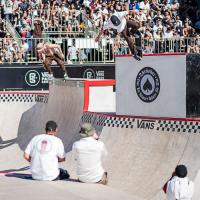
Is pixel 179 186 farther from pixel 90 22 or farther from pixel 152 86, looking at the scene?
pixel 90 22

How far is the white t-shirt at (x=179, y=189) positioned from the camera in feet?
29.3

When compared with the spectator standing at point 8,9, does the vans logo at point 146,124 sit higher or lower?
lower

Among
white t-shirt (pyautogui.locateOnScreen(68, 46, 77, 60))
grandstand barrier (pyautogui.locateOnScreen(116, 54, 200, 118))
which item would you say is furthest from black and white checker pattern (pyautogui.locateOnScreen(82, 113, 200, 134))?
white t-shirt (pyautogui.locateOnScreen(68, 46, 77, 60))

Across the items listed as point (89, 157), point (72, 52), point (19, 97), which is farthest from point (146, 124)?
point (72, 52)

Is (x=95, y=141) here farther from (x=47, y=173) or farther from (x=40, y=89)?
(x=40, y=89)

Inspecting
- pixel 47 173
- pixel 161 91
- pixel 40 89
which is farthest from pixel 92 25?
pixel 47 173

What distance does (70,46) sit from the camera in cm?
2486

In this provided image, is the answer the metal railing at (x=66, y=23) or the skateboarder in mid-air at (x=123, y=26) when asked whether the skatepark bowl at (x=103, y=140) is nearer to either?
the skateboarder in mid-air at (x=123, y=26)

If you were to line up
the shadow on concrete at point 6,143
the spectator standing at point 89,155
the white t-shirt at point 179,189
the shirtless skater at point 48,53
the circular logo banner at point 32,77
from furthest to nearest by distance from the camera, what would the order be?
1. the circular logo banner at point 32,77
2. the shirtless skater at point 48,53
3. the shadow on concrete at point 6,143
4. the spectator standing at point 89,155
5. the white t-shirt at point 179,189

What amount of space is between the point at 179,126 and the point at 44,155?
11.9ft

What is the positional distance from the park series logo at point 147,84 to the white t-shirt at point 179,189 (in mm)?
4902

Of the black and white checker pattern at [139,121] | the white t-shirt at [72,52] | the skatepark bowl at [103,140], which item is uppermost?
the white t-shirt at [72,52]

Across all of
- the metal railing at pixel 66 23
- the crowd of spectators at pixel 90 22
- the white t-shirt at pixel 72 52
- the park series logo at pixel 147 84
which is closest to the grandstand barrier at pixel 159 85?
the park series logo at pixel 147 84

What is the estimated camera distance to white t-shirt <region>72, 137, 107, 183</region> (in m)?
9.77
